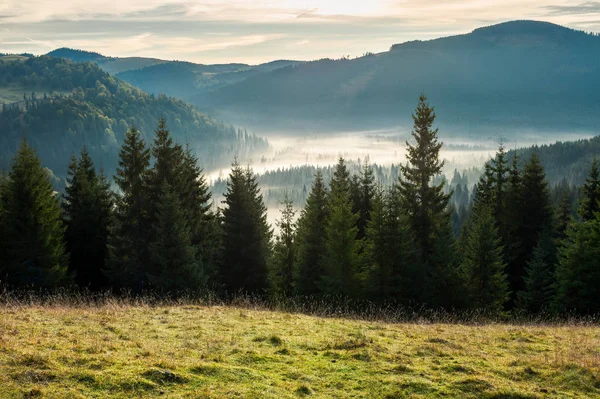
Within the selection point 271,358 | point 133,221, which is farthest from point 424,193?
point 271,358

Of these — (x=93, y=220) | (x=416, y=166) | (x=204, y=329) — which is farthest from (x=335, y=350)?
(x=93, y=220)

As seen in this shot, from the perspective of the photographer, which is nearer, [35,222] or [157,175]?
[35,222]

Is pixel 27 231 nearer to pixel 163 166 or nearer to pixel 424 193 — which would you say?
pixel 163 166

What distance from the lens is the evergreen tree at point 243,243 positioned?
4453 centimetres

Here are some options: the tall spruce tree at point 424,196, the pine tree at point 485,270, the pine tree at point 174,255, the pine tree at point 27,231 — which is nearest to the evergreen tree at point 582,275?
the pine tree at point 485,270

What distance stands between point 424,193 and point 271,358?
24900 millimetres

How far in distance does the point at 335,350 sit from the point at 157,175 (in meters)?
27.1

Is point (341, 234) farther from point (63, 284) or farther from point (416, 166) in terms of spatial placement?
point (63, 284)

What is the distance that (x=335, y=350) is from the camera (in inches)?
560

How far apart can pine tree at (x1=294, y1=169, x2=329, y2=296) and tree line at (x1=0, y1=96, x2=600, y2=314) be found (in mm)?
97

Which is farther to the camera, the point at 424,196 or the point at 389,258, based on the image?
the point at 424,196

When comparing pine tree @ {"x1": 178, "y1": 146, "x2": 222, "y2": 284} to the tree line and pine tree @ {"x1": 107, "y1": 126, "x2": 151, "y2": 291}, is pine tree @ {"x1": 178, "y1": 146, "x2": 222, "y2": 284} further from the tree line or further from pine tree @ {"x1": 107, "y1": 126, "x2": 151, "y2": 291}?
pine tree @ {"x1": 107, "y1": 126, "x2": 151, "y2": 291}

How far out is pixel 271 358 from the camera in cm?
1340

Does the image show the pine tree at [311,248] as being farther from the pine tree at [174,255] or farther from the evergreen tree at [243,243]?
the pine tree at [174,255]
